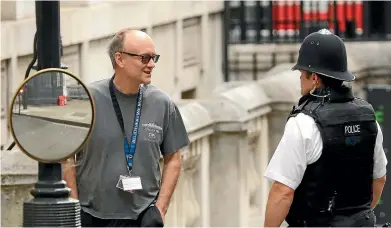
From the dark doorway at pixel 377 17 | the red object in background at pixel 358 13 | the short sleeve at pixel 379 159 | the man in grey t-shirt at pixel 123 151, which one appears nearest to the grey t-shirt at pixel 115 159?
the man in grey t-shirt at pixel 123 151

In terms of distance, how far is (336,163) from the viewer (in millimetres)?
9672

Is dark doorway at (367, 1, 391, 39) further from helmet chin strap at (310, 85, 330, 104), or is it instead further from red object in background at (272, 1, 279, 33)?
helmet chin strap at (310, 85, 330, 104)

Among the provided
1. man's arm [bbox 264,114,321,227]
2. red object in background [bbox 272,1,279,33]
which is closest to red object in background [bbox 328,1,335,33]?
red object in background [bbox 272,1,279,33]

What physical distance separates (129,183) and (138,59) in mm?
653

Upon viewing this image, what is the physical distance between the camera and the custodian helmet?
32.2ft

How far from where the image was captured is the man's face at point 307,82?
32.1 feet

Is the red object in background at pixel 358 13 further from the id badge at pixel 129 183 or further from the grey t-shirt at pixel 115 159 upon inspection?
the id badge at pixel 129 183

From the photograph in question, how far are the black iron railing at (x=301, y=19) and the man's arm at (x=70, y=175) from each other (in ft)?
40.0

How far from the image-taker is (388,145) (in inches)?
620

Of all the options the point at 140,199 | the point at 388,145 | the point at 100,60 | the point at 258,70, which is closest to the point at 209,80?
the point at 258,70

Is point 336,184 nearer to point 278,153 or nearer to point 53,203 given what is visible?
point 278,153

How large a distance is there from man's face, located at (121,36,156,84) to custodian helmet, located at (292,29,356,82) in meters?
0.77

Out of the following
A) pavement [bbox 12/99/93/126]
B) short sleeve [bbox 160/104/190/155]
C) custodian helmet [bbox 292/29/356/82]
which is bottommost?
short sleeve [bbox 160/104/190/155]

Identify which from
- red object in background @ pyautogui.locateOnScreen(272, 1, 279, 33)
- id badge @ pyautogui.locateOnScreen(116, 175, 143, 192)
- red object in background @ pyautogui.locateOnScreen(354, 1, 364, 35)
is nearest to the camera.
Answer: id badge @ pyautogui.locateOnScreen(116, 175, 143, 192)
